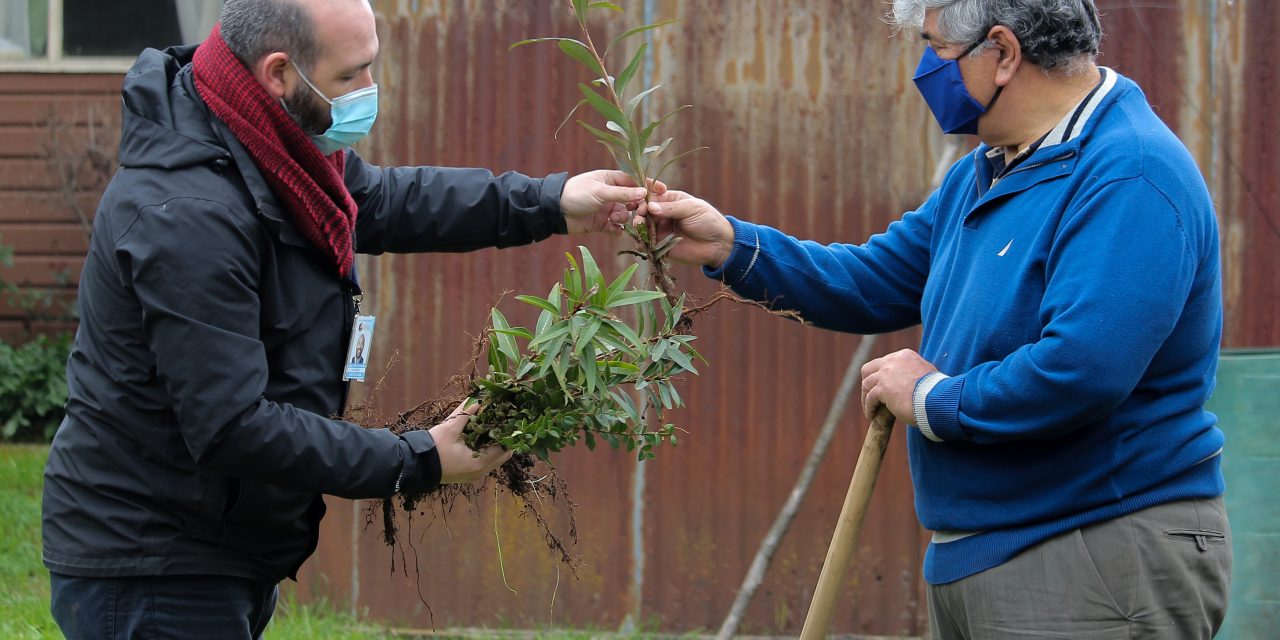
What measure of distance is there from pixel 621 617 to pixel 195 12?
507 centimetres

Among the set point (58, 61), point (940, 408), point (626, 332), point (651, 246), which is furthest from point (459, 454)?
point (58, 61)

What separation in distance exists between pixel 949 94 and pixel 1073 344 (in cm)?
62

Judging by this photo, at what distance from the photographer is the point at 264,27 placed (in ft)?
7.48

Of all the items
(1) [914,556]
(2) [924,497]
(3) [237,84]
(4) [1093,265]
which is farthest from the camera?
(1) [914,556]

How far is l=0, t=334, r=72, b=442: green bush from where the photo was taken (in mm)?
7102

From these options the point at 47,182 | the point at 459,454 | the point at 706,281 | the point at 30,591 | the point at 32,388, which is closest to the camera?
the point at 459,454

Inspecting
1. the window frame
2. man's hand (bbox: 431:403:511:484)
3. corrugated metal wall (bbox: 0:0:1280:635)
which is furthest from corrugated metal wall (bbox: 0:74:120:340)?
man's hand (bbox: 431:403:511:484)

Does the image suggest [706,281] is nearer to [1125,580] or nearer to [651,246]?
[651,246]

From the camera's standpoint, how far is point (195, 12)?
7613 mm

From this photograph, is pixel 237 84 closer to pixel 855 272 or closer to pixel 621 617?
pixel 855 272

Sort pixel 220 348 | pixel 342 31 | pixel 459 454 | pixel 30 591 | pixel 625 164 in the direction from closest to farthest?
pixel 220 348 → pixel 342 31 → pixel 459 454 → pixel 625 164 → pixel 30 591

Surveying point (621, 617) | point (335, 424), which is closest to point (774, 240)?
point (335, 424)

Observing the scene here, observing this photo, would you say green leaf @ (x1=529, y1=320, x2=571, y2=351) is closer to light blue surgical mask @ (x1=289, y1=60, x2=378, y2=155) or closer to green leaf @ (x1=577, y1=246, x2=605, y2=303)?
green leaf @ (x1=577, y1=246, x2=605, y2=303)

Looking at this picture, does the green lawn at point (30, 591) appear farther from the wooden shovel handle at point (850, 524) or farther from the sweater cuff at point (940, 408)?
the sweater cuff at point (940, 408)
